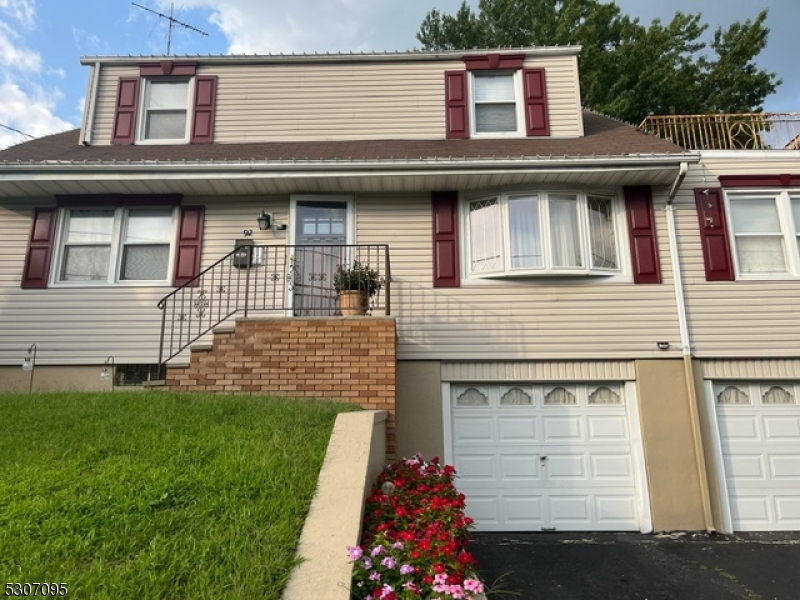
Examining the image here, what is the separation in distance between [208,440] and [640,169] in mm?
6222

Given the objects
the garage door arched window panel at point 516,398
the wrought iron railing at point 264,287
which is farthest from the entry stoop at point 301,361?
the garage door arched window panel at point 516,398

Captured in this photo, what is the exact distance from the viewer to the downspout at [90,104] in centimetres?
808

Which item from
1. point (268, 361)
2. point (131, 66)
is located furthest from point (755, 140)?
point (131, 66)

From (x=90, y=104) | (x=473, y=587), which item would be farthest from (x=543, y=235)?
(x=90, y=104)

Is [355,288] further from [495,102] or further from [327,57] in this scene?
[327,57]

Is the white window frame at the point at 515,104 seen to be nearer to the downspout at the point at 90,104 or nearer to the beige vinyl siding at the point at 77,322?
the beige vinyl siding at the point at 77,322

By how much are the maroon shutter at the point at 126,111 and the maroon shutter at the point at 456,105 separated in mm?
5135

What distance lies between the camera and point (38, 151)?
25.5ft

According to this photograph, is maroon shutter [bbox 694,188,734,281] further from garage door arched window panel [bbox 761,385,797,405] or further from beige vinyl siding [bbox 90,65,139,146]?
beige vinyl siding [bbox 90,65,139,146]

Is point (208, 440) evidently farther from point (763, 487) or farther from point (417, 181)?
point (763, 487)

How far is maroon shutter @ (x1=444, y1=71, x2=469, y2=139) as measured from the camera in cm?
801

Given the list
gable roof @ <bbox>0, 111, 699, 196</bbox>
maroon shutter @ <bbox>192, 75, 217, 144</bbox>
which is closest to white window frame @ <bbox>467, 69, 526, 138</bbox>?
gable roof @ <bbox>0, 111, 699, 196</bbox>

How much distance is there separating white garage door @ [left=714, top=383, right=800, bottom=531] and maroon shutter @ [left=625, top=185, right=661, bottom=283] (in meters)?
1.83

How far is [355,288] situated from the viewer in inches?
243
